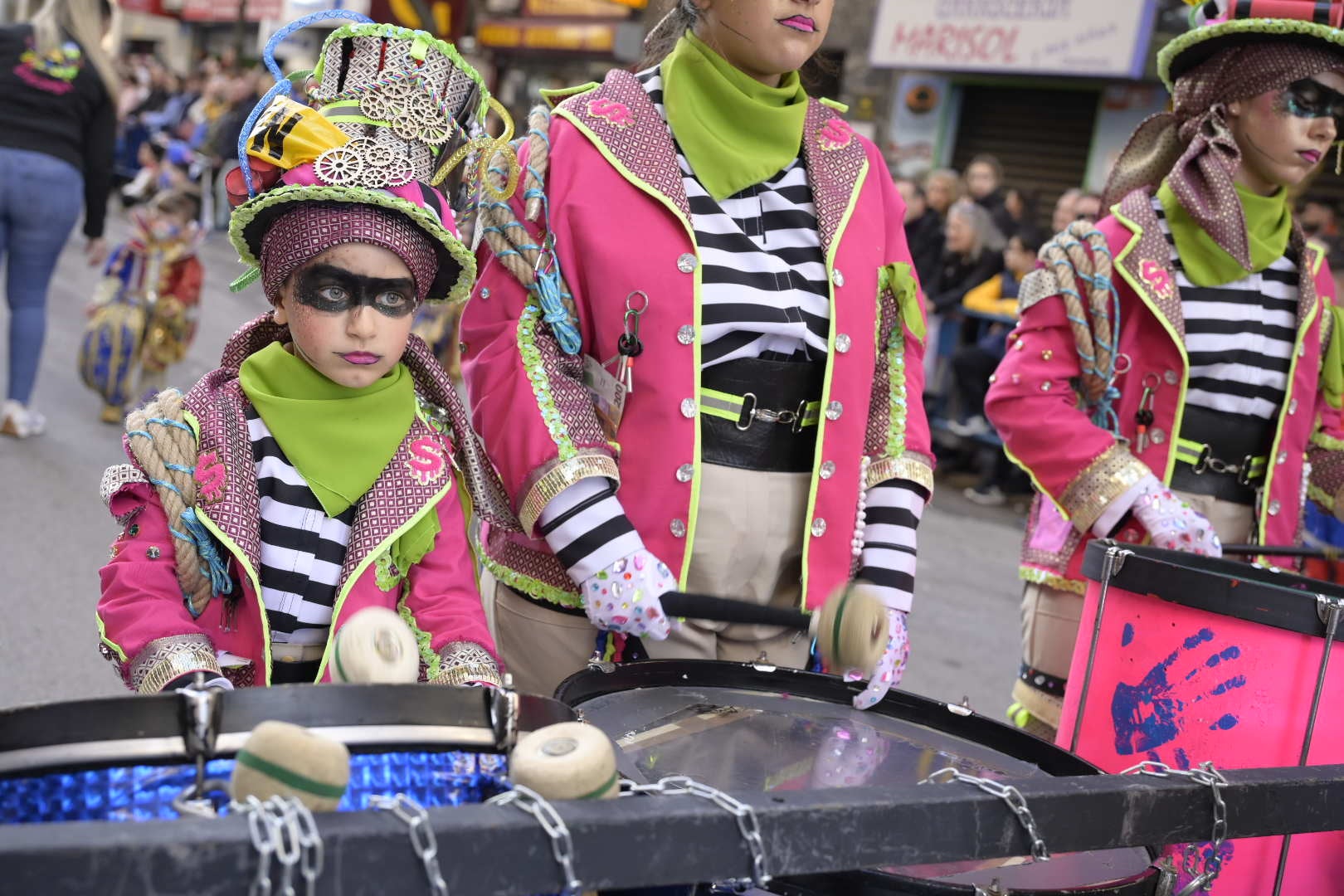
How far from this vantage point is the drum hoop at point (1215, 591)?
2098 millimetres

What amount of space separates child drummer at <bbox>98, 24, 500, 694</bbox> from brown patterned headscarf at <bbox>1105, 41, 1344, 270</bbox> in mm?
1624

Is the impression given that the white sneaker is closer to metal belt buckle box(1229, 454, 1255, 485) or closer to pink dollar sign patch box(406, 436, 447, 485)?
pink dollar sign patch box(406, 436, 447, 485)

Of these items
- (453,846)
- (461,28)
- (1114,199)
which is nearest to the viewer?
(453,846)

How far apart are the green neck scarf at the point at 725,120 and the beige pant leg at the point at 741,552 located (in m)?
0.48

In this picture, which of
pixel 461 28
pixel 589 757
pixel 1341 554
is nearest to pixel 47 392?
pixel 1341 554

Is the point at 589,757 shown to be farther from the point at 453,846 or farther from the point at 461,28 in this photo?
the point at 461,28

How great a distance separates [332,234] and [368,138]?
0.48ft

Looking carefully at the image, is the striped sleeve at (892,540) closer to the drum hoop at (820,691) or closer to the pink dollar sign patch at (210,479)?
the drum hoop at (820,691)

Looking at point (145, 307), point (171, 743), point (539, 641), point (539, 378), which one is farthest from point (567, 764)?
point (145, 307)

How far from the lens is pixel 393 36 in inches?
81.9

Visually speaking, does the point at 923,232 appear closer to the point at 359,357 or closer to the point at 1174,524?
the point at 1174,524

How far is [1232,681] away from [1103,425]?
94cm

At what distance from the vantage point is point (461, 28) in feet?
72.0

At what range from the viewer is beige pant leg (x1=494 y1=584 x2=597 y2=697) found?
2391 millimetres
